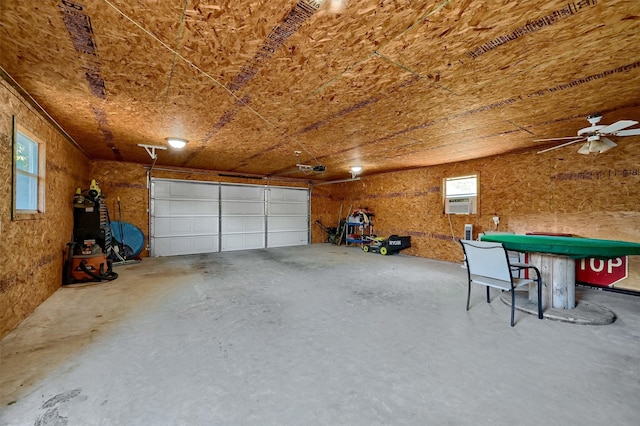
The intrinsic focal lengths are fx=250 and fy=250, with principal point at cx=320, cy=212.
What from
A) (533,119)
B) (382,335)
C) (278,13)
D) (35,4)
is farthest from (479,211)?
(35,4)

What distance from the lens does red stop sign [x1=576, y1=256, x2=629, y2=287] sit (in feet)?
13.6

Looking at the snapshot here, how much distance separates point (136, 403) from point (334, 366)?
136 centimetres

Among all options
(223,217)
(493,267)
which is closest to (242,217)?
(223,217)

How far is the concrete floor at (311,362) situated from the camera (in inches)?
61.2

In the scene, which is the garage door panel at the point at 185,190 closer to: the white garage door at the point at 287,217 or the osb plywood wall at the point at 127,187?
the osb plywood wall at the point at 127,187

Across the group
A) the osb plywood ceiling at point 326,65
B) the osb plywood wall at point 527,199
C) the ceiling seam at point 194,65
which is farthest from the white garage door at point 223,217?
the ceiling seam at point 194,65

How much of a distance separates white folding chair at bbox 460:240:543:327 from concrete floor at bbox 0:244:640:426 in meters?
0.43

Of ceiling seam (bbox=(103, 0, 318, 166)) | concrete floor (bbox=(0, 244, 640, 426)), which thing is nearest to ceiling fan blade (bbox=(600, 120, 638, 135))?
concrete floor (bbox=(0, 244, 640, 426))

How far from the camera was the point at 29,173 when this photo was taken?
3.26 meters

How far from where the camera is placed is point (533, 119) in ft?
11.7

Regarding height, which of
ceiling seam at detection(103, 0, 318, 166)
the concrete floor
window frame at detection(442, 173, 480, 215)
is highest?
ceiling seam at detection(103, 0, 318, 166)

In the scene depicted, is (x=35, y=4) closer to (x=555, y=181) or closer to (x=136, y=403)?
(x=136, y=403)

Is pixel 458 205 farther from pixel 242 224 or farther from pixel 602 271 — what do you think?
pixel 242 224

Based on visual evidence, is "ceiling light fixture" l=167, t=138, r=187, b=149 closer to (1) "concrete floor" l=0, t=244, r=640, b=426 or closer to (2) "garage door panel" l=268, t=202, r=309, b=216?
(1) "concrete floor" l=0, t=244, r=640, b=426
